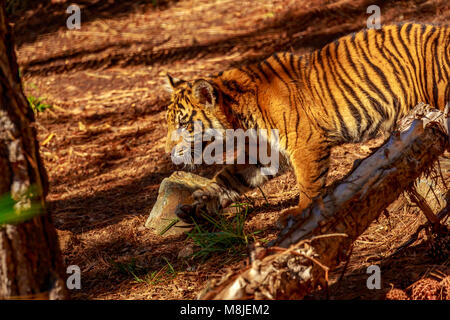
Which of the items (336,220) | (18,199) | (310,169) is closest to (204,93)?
(310,169)

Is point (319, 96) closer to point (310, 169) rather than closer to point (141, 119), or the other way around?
point (310, 169)

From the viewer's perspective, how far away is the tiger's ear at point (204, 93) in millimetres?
4121

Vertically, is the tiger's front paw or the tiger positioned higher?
the tiger

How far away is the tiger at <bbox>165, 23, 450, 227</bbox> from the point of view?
416 centimetres

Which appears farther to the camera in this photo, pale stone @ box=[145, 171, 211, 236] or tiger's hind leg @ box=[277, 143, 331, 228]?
pale stone @ box=[145, 171, 211, 236]

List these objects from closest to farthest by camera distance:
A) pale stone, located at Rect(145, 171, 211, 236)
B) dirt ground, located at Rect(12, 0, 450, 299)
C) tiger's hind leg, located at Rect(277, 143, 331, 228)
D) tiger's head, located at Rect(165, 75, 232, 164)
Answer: dirt ground, located at Rect(12, 0, 450, 299) < tiger's hind leg, located at Rect(277, 143, 331, 228) < tiger's head, located at Rect(165, 75, 232, 164) < pale stone, located at Rect(145, 171, 211, 236)

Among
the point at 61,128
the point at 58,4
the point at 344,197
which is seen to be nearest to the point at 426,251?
the point at 344,197

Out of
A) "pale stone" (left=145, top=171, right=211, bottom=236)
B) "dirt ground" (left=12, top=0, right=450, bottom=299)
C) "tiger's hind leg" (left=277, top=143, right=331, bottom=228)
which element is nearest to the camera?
"dirt ground" (left=12, top=0, right=450, bottom=299)

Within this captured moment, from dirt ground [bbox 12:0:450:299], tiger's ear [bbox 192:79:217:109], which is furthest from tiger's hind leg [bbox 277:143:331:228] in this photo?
tiger's ear [bbox 192:79:217:109]

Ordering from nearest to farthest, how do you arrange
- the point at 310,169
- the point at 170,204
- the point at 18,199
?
1. the point at 18,199
2. the point at 310,169
3. the point at 170,204

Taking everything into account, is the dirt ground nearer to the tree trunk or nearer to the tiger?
the tiger

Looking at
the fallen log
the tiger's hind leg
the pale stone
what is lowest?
the pale stone

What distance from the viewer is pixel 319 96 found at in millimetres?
4367

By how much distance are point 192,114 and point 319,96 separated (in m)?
0.99
